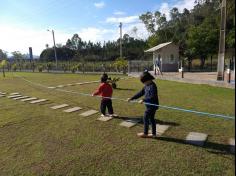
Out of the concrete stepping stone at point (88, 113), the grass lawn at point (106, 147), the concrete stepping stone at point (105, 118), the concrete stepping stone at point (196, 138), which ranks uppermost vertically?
the concrete stepping stone at point (88, 113)

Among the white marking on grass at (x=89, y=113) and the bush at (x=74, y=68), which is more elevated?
the bush at (x=74, y=68)

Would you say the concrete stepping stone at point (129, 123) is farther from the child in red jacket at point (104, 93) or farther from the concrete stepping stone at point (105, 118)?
the child in red jacket at point (104, 93)

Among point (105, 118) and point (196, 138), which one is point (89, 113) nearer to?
point (105, 118)

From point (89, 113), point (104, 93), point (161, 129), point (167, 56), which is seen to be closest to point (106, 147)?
point (161, 129)

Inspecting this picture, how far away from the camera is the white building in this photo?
2192 centimetres

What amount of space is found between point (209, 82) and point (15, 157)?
10717 mm

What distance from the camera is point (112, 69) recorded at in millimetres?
27391

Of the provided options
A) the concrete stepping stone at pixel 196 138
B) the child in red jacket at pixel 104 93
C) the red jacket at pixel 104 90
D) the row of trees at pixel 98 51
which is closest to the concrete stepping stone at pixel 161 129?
the concrete stepping stone at pixel 196 138

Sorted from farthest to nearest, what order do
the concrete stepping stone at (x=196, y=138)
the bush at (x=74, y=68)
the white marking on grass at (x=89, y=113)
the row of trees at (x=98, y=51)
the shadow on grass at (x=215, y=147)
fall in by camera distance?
the row of trees at (x=98, y=51) → the bush at (x=74, y=68) → the white marking on grass at (x=89, y=113) → the concrete stepping stone at (x=196, y=138) → the shadow on grass at (x=215, y=147)

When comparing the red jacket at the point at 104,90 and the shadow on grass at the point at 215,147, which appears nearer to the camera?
the shadow on grass at the point at 215,147

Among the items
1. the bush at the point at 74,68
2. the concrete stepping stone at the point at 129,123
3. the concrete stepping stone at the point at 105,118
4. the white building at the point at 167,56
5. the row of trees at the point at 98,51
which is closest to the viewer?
the concrete stepping stone at the point at 129,123

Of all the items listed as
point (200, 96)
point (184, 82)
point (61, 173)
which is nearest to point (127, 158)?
point (61, 173)

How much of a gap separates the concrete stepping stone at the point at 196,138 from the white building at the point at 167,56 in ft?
56.5

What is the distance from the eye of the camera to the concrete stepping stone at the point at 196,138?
4420mm
